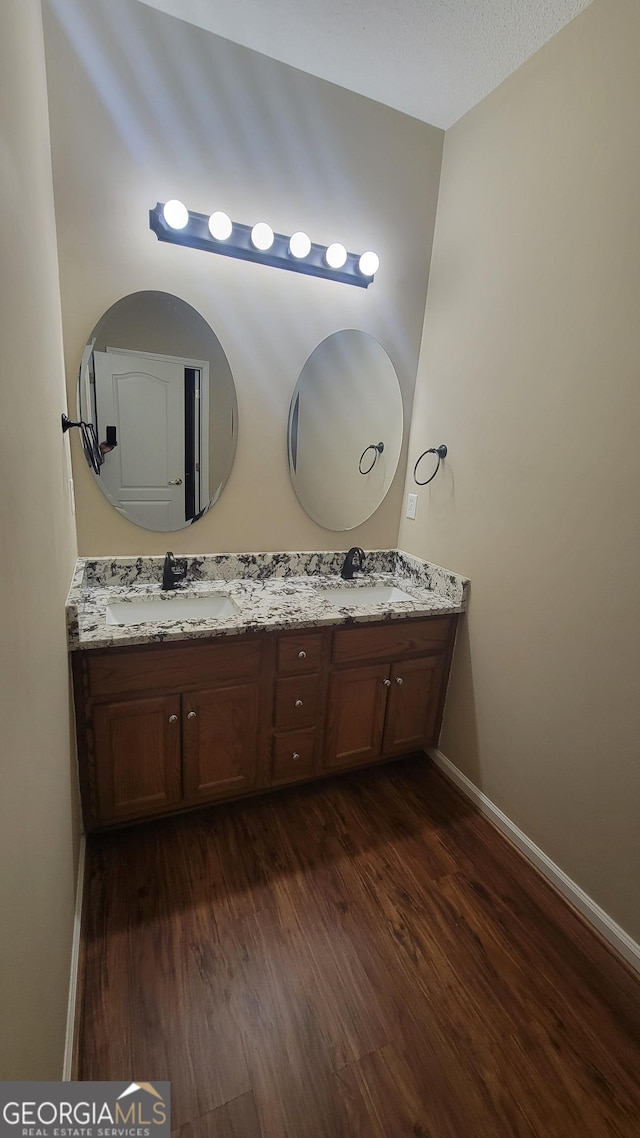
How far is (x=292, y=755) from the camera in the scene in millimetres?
1862

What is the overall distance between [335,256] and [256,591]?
141 centimetres

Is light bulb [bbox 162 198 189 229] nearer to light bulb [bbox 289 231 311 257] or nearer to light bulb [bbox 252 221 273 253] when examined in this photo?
light bulb [bbox 252 221 273 253]

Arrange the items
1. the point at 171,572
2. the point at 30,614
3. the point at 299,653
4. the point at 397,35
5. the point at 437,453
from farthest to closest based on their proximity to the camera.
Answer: the point at 437,453
the point at 171,572
the point at 299,653
the point at 397,35
the point at 30,614

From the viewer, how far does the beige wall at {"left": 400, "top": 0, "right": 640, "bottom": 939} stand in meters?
1.33

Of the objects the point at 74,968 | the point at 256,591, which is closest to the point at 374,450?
the point at 256,591

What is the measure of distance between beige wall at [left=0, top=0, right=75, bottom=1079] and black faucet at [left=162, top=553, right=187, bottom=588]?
0.55 m

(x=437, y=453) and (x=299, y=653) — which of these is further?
(x=437, y=453)

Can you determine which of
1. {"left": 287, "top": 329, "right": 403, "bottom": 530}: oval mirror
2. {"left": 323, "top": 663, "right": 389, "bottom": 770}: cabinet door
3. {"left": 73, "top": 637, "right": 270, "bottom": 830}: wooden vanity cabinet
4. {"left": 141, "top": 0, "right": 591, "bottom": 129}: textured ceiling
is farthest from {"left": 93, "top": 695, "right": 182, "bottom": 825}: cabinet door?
{"left": 141, "top": 0, "right": 591, "bottom": 129}: textured ceiling

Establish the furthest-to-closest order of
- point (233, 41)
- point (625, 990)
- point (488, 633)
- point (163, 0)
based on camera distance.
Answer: point (488, 633) < point (233, 41) < point (163, 0) < point (625, 990)

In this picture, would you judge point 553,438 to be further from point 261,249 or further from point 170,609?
point 170,609

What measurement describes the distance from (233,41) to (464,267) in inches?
44.7

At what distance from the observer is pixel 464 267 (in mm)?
1887

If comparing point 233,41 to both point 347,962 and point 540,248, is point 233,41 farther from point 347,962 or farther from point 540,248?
point 347,962

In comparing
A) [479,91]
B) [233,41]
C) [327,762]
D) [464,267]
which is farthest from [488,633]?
[233,41]
